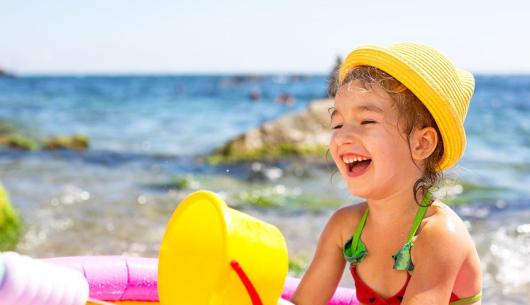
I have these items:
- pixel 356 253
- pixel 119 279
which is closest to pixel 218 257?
pixel 356 253

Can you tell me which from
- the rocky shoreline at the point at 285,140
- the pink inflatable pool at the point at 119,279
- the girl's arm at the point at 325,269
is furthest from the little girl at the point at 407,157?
the rocky shoreline at the point at 285,140

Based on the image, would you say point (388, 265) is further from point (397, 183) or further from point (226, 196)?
point (226, 196)

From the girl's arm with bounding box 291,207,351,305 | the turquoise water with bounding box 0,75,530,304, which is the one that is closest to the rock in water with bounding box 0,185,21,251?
the turquoise water with bounding box 0,75,530,304

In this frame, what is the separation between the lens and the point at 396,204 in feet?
6.43

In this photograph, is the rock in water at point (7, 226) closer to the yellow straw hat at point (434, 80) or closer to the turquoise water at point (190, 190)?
the turquoise water at point (190, 190)

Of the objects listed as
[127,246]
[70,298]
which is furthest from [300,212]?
[70,298]

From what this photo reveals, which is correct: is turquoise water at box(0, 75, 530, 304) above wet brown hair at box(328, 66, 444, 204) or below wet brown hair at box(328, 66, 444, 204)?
below

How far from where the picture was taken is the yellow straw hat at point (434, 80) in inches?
70.9

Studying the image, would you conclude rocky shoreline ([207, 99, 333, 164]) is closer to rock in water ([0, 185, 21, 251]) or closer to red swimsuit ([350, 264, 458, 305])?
rock in water ([0, 185, 21, 251])

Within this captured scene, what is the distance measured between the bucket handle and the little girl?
425 mm

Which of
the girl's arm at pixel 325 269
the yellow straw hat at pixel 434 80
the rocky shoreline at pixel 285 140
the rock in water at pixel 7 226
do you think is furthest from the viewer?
the rocky shoreline at pixel 285 140

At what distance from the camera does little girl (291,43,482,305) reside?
182cm

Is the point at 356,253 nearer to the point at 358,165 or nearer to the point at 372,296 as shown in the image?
the point at 372,296

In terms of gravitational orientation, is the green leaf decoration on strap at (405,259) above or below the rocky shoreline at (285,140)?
above
